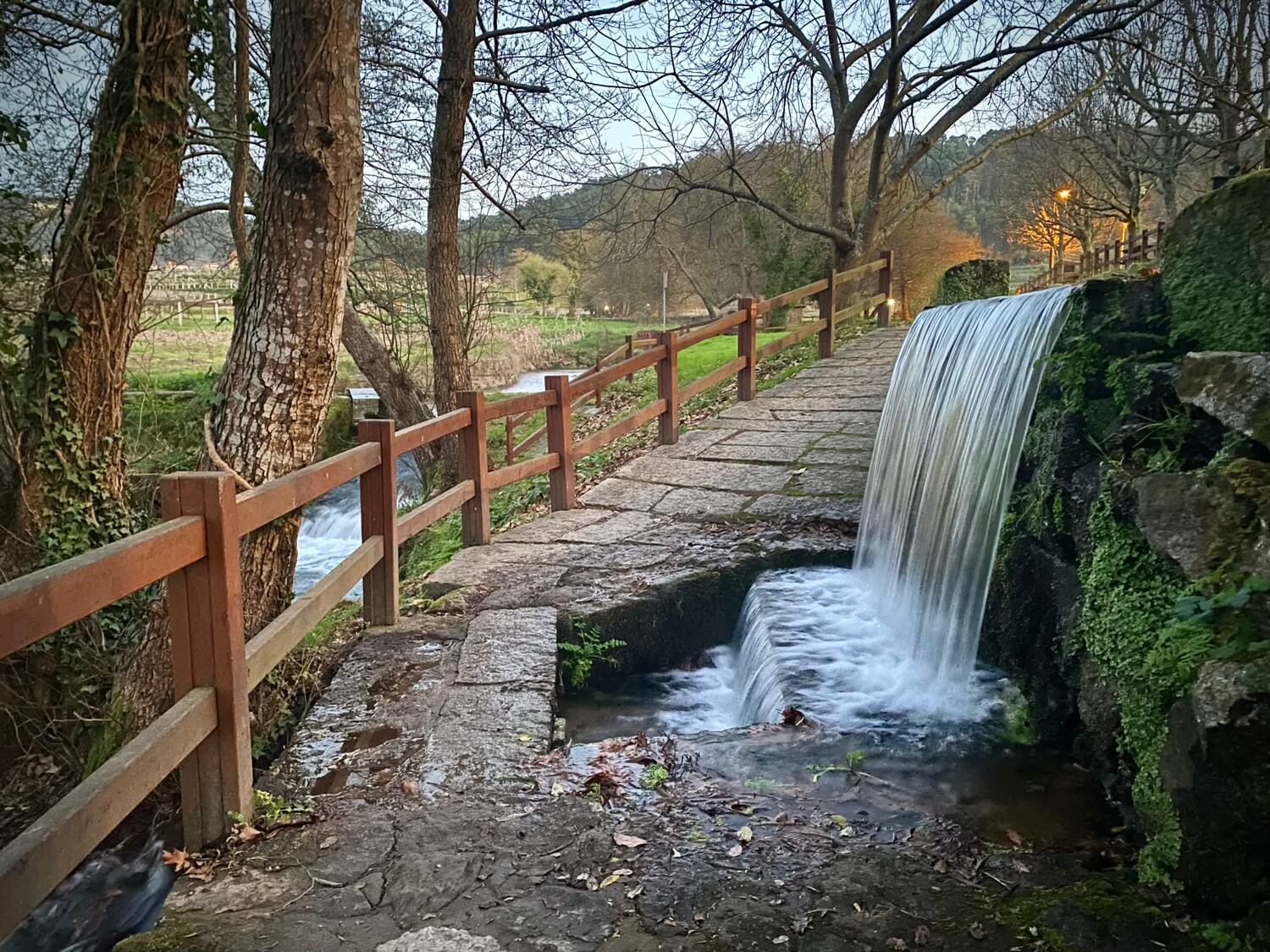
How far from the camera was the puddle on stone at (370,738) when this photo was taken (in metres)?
3.27

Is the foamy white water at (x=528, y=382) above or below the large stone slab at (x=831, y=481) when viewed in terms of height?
above

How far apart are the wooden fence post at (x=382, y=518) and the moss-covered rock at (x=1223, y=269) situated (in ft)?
11.8

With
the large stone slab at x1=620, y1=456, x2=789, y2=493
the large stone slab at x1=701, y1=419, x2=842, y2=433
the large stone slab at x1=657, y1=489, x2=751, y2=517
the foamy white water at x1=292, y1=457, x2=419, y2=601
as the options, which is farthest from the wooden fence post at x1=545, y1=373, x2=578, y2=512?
the foamy white water at x1=292, y1=457, x2=419, y2=601

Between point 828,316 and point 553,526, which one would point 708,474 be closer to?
point 553,526

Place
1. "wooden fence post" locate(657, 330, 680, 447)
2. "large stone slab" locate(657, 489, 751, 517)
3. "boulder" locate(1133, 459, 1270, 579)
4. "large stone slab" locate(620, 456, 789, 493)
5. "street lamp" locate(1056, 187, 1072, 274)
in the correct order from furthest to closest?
"street lamp" locate(1056, 187, 1072, 274) < "wooden fence post" locate(657, 330, 680, 447) < "large stone slab" locate(620, 456, 789, 493) < "large stone slab" locate(657, 489, 751, 517) < "boulder" locate(1133, 459, 1270, 579)

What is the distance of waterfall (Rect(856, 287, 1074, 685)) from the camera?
14.2 feet

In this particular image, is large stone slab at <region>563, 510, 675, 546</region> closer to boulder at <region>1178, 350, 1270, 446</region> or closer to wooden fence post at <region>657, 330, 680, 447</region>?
A: wooden fence post at <region>657, 330, 680, 447</region>

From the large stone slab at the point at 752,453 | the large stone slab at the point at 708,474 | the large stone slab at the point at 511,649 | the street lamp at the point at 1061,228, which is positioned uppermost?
the street lamp at the point at 1061,228

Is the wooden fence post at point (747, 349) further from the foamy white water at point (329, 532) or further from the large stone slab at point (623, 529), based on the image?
the foamy white water at point (329, 532)

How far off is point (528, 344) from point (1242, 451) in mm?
22855

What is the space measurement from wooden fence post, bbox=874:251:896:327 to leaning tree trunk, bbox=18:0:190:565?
474 inches

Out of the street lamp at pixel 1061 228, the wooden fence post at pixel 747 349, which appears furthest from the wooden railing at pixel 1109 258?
the wooden fence post at pixel 747 349

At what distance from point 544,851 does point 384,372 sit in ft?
26.1

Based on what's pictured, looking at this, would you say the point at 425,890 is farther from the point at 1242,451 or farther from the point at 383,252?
the point at 383,252
